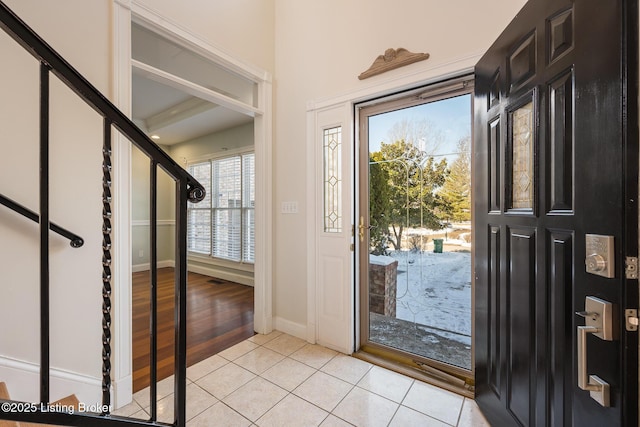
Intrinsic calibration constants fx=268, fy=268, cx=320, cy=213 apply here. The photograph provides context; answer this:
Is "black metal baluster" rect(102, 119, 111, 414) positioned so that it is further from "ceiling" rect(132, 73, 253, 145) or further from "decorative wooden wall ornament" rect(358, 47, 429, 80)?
"ceiling" rect(132, 73, 253, 145)

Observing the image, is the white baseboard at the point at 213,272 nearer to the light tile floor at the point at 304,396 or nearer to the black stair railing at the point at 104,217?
the light tile floor at the point at 304,396

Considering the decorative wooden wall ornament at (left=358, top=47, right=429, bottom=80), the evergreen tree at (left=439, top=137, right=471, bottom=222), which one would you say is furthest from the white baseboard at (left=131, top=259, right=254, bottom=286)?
the decorative wooden wall ornament at (left=358, top=47, right=429, bottom=80)

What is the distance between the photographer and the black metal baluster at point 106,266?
803mm

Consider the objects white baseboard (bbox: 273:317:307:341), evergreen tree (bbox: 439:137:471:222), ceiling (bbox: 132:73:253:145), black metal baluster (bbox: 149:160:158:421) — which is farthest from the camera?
ceiling (bbox: 132:73:253:145)

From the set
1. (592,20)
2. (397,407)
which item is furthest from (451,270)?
(592,20)

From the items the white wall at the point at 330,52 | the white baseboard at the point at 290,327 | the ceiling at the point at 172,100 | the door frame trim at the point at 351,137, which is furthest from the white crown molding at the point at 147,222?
the door frame trim at the point at 351,137

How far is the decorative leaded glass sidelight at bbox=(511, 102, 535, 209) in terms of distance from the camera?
1.22 m

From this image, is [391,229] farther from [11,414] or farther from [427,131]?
[11,414]

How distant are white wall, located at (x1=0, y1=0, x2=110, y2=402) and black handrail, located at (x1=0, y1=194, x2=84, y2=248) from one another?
5cm

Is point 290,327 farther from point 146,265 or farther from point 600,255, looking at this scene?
point 146,265

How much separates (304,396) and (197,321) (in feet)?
5.94

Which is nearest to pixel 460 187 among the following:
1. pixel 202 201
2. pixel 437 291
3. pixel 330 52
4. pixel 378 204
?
pixel 378 204

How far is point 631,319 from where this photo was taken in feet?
2.55

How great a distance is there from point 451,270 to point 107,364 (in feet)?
6.80
